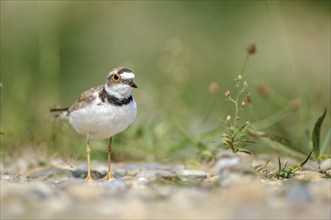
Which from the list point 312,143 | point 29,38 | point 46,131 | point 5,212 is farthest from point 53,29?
point 5,212

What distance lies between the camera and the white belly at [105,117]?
4.68 meters

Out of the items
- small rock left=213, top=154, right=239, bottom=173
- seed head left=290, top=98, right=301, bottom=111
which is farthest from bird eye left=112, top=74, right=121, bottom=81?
seed head left=290, top=98, right=301, bottom=111

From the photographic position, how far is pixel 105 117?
4.68 m

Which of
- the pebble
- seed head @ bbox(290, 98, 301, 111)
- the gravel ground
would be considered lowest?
the pebble

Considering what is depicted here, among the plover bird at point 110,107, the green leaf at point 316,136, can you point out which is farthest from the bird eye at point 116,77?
the green leaf at point 316,136

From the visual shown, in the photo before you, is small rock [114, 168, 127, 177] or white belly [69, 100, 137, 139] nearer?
white belly [69, 100, 137, 139]

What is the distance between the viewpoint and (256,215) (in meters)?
3.07

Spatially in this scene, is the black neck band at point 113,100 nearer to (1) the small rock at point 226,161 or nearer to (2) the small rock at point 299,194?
(1) the small rock at point 226,161

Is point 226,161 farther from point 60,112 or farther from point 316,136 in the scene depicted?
point 60,112

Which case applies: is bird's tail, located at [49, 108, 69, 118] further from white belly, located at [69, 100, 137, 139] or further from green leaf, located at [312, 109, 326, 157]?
green leaf, located at [312, 109, 326, 157]

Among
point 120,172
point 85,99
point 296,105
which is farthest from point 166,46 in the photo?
point 85,99

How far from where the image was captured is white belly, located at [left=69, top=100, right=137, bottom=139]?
4680 millimetres

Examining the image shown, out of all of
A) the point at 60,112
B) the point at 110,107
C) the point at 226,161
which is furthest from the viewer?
the point at 60,112

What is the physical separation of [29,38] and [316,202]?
7.88 meters
